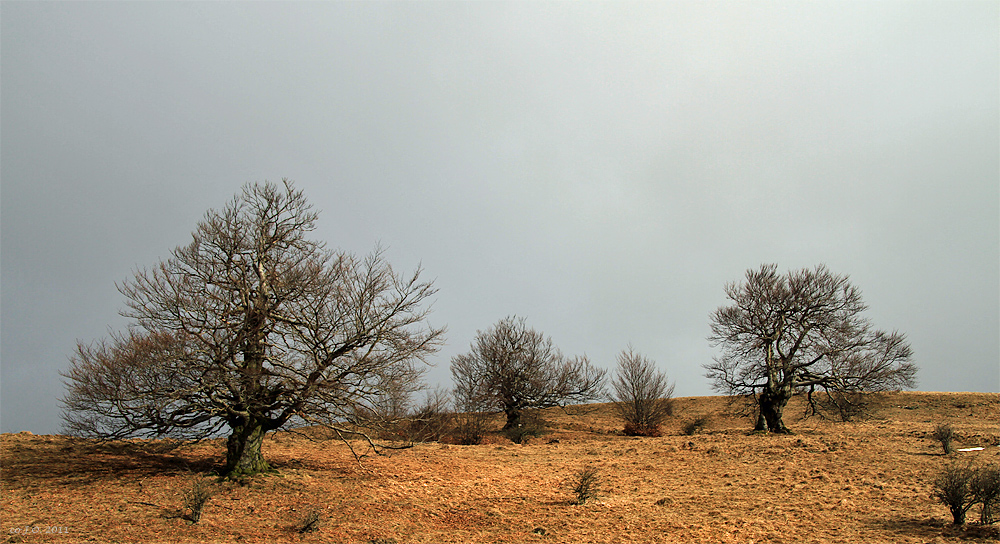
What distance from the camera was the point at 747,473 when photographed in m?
13.9

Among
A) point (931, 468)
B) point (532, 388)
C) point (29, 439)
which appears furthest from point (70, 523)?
point (532, 388)

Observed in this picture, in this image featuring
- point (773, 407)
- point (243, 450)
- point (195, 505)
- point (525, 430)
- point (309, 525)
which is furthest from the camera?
point (525, 430)

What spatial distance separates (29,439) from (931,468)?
84.1 feet

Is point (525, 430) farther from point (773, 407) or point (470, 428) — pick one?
point (773, 407)

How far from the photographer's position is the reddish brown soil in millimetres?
8445

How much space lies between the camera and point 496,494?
11.6m

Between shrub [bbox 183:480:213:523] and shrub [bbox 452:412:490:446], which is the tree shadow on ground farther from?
shrub [bbox 452:412:490:446]

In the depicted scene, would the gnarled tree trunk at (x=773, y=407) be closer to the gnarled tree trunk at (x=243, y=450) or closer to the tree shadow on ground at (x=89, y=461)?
the gnarled tree trunk at (x=243, y=450)

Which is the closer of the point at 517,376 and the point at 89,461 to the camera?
the point at 89,461

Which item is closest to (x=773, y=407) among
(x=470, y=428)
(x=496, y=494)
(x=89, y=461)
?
(x=470, y=428)

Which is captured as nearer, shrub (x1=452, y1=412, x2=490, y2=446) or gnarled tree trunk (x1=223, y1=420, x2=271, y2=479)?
gnarled tree trunk (x1=223, y1=420, x2=271, y2=479)

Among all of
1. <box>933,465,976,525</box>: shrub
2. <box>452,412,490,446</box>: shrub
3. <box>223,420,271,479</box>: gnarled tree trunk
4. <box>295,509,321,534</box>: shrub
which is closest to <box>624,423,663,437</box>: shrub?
<box>452,412,490,446</box>: shrub

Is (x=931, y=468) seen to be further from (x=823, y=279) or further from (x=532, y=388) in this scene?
(x=532, y=388)

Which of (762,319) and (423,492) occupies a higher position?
(762,319)
